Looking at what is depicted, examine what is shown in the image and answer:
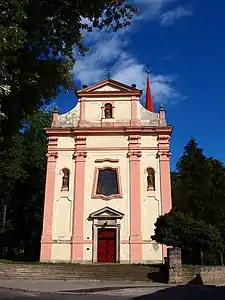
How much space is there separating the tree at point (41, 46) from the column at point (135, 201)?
60.1 feet

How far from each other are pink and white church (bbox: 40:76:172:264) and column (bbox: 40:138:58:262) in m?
0.06

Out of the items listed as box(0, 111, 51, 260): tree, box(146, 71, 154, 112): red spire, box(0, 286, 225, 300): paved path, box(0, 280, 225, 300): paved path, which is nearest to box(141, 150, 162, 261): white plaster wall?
box(0, 280, 225, 300): paved path

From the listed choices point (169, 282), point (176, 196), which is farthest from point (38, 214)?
point (169, 282)

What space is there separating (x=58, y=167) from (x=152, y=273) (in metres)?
11.3

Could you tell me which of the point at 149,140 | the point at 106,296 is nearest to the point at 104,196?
the point at 149,140

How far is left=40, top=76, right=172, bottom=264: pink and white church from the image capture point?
83.6 feet

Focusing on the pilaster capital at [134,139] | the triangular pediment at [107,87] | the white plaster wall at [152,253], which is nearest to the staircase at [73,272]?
the white plaster wall at [152,253]

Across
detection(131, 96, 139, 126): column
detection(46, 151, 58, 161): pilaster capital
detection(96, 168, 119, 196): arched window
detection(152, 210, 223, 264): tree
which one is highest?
detection(131, 96, 139, 126): column

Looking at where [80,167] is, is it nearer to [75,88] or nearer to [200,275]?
[200,275]

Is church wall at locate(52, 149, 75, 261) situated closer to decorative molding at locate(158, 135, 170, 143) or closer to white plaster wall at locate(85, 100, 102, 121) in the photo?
white plaster wall at locate(85, 100, 102, 121)

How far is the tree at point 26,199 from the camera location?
112ft

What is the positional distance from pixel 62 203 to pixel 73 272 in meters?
7.49

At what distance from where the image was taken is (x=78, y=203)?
1043 inches

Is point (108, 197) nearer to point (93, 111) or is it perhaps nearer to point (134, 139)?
point (134, 139)
